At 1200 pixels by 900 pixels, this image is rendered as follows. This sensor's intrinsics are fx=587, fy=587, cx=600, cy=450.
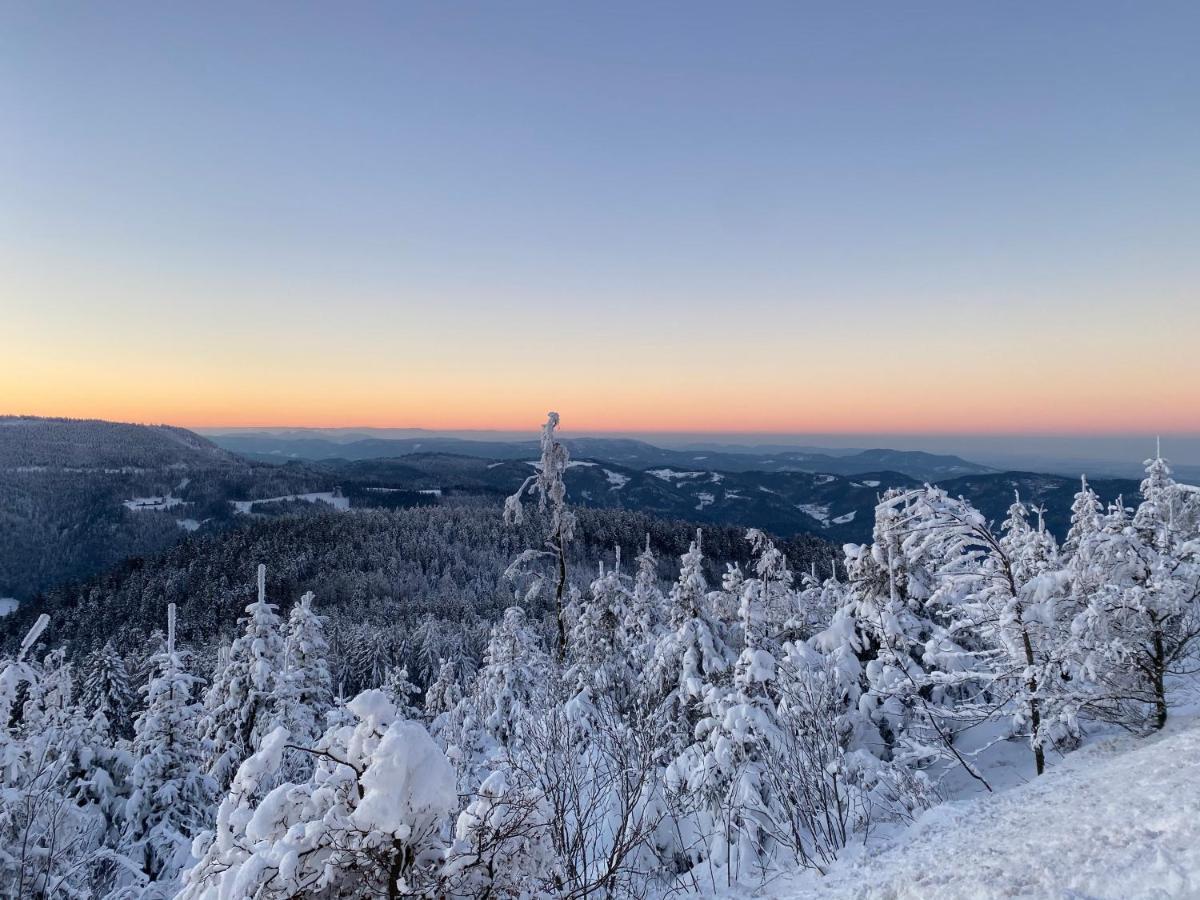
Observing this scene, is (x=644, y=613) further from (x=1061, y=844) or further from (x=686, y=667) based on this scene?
(x=1061, y=844)

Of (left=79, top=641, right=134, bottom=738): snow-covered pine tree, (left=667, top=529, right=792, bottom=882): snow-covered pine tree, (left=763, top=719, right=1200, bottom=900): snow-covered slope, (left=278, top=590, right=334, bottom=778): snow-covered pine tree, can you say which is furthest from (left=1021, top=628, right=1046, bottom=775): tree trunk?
(left=79, top=641, right=134, bottom=738): snow-covered pine tree

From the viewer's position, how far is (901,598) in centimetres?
1533

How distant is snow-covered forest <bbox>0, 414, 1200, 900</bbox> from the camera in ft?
15.1

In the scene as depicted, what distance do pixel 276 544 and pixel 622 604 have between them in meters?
128

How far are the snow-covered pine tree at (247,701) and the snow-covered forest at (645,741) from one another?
0.22 ft

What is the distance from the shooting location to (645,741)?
10.1 meters

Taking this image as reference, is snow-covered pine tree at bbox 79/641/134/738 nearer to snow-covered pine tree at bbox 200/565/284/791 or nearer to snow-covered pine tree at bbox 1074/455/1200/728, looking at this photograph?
snow-covered pine tree at bbox 200/565/284/791

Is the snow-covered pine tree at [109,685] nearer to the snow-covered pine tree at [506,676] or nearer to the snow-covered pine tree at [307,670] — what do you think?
the snow-covered pine tree at [307,670]

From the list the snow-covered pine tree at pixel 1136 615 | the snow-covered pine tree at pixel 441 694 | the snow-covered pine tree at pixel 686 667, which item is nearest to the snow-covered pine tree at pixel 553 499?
the snow-covered pine tree at pixel 686 667

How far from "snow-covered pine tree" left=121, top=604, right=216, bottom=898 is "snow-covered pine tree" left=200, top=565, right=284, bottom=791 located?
0.69 meters

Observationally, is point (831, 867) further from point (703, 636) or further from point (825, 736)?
point (703, 636)

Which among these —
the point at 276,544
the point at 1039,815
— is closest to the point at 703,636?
the point at 1039,815

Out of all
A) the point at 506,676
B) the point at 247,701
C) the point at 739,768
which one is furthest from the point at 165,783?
the point at 739,768

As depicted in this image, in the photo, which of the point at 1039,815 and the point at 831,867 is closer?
the point at 1039,815
